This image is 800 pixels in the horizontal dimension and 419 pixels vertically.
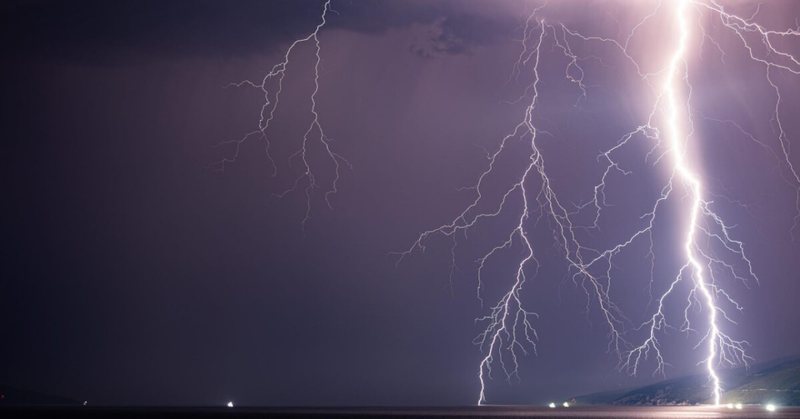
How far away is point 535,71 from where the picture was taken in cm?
3650

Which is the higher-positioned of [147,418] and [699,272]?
[699,272]

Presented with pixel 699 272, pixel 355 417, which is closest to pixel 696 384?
pixel 699 272

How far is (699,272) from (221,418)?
19795mm

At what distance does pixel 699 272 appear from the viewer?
36.8 meters

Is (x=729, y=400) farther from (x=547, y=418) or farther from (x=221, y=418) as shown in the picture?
(x=221, y=418)

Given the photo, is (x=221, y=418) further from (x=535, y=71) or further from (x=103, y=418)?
(x=535, y=71)

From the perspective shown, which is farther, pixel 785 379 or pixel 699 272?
pixel 785 379

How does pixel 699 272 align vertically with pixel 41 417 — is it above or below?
above

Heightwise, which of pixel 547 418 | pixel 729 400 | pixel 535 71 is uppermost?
pixel 535 71

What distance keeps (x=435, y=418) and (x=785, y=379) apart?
2888 inches

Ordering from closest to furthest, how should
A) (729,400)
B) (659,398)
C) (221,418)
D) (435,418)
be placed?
(435,418)
(221,418)
(729,400)
(659,398)

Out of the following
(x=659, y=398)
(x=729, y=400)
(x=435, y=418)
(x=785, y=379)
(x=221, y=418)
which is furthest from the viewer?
(x=659, y=398)

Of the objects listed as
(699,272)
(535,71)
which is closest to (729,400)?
(699,272)

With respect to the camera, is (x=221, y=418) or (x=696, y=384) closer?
(x=221, y=418)
